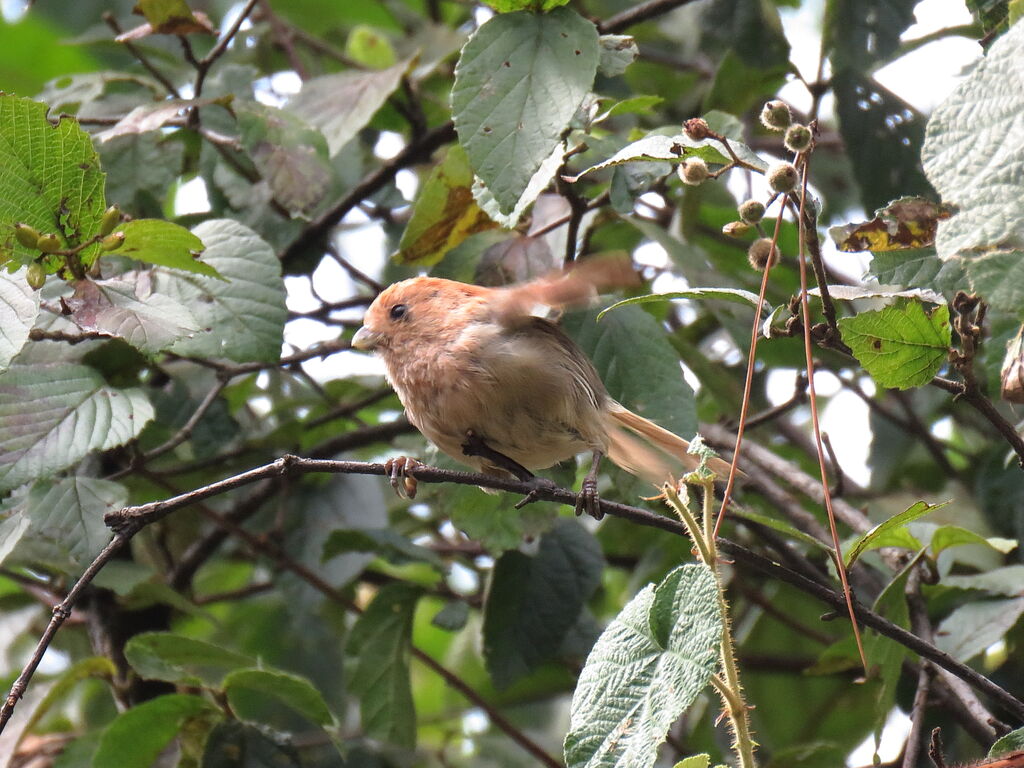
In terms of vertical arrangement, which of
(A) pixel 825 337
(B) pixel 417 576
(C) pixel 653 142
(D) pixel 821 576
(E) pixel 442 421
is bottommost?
(B) pixel 417 576

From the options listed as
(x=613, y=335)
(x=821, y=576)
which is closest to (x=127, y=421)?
(x=613, y=335)

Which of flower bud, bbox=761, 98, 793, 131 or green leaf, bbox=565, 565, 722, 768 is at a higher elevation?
flower bud, bbox=761, 98, 793, 131

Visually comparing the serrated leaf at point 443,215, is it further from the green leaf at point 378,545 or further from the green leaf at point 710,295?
the green leaf at point 710,295

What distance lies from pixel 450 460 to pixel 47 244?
4.14 ft

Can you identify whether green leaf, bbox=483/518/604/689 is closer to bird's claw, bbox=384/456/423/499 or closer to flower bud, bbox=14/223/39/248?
bird's claw, bbox=384/456/423/499

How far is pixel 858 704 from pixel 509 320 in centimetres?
222

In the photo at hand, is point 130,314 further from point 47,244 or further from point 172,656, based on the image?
point 172,656

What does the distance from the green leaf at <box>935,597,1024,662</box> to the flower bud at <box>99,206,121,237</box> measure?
7.61 feet

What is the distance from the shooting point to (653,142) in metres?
2.38

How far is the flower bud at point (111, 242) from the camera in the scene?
8.79ft

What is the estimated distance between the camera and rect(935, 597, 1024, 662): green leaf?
298cm

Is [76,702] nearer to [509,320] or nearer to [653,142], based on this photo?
[509,320]

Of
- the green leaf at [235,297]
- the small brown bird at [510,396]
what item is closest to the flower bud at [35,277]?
the green leaf at [235,297]

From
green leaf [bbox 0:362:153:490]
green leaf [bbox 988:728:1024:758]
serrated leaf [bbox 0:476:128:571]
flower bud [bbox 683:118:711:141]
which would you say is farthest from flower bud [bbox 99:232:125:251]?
green leaf [bbox 988:728:1024:758]
